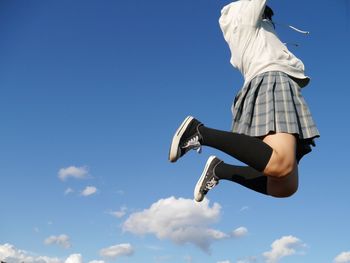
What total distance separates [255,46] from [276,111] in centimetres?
80

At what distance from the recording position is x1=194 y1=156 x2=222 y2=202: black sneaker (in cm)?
430

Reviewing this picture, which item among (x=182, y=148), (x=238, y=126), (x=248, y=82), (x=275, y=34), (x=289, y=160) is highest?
(x=275, y=34)

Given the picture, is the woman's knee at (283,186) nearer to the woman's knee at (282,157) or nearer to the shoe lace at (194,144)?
the woman's knee at (282,157)

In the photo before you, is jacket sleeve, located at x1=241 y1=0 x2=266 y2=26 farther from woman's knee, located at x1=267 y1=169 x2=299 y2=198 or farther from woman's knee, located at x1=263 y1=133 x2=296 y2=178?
woman's knee, located at x1=267 y1=169 x2=299 y2=198

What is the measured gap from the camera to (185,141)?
368cm

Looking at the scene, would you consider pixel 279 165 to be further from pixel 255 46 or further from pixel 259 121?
pixel 255 46

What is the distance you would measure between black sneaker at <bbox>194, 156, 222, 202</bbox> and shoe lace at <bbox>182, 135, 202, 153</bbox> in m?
0.73

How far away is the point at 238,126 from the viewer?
4031mm

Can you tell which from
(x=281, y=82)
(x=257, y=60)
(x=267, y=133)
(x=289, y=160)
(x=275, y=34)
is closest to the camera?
(x=289, y=160)

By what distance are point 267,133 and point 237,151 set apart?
0.34 metres

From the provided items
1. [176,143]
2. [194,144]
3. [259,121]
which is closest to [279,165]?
[259,121]

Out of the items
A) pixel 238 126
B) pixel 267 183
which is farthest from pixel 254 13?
pixel 267 183

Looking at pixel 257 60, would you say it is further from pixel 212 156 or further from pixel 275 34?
pixel 212 156

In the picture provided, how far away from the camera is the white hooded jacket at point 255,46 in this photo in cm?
405
